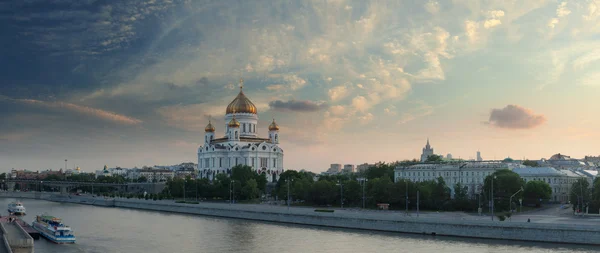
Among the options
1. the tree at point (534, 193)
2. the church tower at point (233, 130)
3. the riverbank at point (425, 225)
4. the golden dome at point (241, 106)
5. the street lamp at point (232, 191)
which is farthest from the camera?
the golden dome at point (241, 106)

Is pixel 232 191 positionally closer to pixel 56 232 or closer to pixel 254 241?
pixel 254 241

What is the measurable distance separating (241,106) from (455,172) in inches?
1801

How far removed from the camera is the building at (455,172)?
83.8 metres

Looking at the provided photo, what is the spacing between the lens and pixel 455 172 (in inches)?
3425

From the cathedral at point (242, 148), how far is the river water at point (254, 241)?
49.4 m

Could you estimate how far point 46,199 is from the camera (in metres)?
122

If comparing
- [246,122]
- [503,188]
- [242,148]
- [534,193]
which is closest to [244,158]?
[242,148]

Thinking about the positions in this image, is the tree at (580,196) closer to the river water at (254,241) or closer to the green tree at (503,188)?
the green tree at (503,188)

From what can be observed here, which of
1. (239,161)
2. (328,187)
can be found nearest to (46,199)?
(239,161)

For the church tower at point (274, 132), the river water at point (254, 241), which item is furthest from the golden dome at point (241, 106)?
the river water at point (254, 241)

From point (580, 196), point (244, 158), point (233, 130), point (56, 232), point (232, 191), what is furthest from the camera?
point (233, 130)

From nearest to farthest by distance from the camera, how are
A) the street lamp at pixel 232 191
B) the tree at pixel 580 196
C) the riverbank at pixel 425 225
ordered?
1. the riverbank at pixel 425 225
2. the tree at pixel 580 196
3. the street lamp at pixel 232 191

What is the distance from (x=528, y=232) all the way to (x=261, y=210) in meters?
29.2

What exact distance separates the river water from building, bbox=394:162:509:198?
101ft
